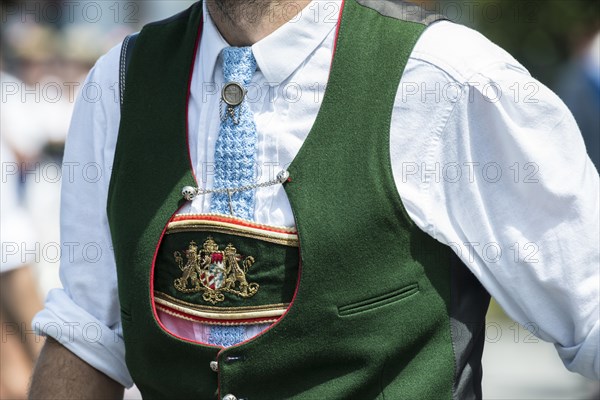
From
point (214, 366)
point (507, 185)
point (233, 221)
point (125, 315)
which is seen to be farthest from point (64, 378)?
point (507, 185)

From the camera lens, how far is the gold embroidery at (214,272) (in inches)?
69.9

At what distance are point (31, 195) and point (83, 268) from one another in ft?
10.8

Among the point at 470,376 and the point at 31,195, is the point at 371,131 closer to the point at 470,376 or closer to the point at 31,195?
the point at 470,376

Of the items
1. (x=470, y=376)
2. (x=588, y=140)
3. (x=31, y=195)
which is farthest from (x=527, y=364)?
(x=470, y=376)

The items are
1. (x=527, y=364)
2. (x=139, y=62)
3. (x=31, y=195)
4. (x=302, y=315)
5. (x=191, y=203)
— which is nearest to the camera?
(x=302, y=315)

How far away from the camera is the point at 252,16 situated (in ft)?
6.21

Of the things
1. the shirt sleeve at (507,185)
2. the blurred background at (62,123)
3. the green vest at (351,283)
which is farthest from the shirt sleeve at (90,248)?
the shirt sleeve at (507,185)

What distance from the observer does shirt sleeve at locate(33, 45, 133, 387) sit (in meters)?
2.01

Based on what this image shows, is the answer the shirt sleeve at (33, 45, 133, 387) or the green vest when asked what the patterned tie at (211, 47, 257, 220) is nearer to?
the green vest

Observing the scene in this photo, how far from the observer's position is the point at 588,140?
549 cm

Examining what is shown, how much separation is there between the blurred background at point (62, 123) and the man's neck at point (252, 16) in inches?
37.1

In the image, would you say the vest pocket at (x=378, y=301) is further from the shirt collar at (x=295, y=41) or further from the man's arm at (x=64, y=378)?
the man's arm at (x=64, y=378)

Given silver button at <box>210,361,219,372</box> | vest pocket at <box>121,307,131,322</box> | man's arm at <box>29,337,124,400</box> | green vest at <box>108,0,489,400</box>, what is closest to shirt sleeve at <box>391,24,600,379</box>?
green vest at <box>108,0,489,400</box>

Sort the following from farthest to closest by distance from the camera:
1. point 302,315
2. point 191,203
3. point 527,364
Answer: point 527,364, point 191,203, point 302,315
